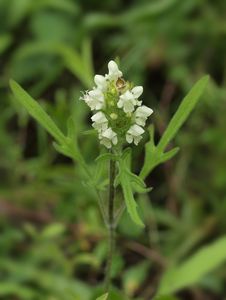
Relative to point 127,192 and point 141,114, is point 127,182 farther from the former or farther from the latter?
point 141,114

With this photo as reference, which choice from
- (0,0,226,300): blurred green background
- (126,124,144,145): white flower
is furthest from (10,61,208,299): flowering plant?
(0,0,226,300): blurred green background

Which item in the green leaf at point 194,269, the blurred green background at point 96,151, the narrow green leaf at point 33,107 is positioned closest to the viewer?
the narrow green leaf at point 33,107

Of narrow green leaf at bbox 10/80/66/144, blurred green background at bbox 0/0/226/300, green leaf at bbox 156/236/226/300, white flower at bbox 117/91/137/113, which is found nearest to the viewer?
white flower at bbox 117/91/137/113

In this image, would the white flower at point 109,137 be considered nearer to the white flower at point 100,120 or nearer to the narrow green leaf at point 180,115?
the white flower at point 100,120

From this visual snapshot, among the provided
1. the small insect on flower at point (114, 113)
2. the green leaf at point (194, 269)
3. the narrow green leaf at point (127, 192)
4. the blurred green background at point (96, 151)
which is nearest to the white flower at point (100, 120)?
the small insect on flower at point (114, 113)

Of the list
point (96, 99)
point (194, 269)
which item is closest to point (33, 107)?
point (96, 99)

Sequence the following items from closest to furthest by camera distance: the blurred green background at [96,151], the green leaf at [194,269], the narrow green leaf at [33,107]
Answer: the narrow green leaf at [33,107]
the green leaf at [194,269]
the blurred green background at [96,151]

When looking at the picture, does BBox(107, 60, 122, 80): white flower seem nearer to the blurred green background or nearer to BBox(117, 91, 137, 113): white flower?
BBox(117, 91, 137, 113): white flower

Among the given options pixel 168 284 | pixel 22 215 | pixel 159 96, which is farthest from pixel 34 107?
pixel 159 96
